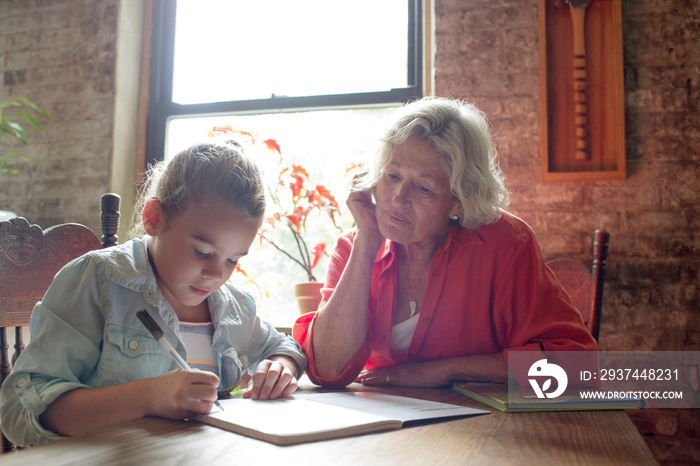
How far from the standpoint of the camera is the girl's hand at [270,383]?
3.34ft

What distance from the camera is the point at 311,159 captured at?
2.68 meters

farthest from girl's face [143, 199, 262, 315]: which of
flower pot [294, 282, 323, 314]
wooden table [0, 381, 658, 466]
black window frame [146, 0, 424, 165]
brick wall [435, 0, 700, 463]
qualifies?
black window frame [146, 0, 424, 165]

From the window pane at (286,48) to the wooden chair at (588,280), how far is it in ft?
3.84

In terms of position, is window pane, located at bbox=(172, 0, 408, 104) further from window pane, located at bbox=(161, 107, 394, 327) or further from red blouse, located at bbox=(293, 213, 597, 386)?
red blouse, located at bbox=(293, 213, 597, 386)

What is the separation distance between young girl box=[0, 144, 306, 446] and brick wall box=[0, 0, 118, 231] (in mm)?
1661

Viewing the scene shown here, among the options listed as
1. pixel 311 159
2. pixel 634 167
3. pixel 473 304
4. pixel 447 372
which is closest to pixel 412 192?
pixel 473 304

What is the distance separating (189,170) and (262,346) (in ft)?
1.52

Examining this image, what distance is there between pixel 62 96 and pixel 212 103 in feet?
2.44

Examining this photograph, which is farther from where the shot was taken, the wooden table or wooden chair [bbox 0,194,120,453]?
wooden chair [bbox 0,194,120,453]

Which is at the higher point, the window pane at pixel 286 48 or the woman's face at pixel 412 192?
the window pane at pixel 286 48

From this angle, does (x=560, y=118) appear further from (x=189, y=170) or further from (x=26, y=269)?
(x=26, y=269)

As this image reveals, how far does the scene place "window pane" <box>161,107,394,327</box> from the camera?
2584mm

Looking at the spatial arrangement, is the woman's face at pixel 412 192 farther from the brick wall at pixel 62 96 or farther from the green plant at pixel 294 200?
the brick wall at pixel 62 96

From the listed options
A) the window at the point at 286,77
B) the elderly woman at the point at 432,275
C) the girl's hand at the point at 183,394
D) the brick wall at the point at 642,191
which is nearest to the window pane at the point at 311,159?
the window at the point at 286,77
